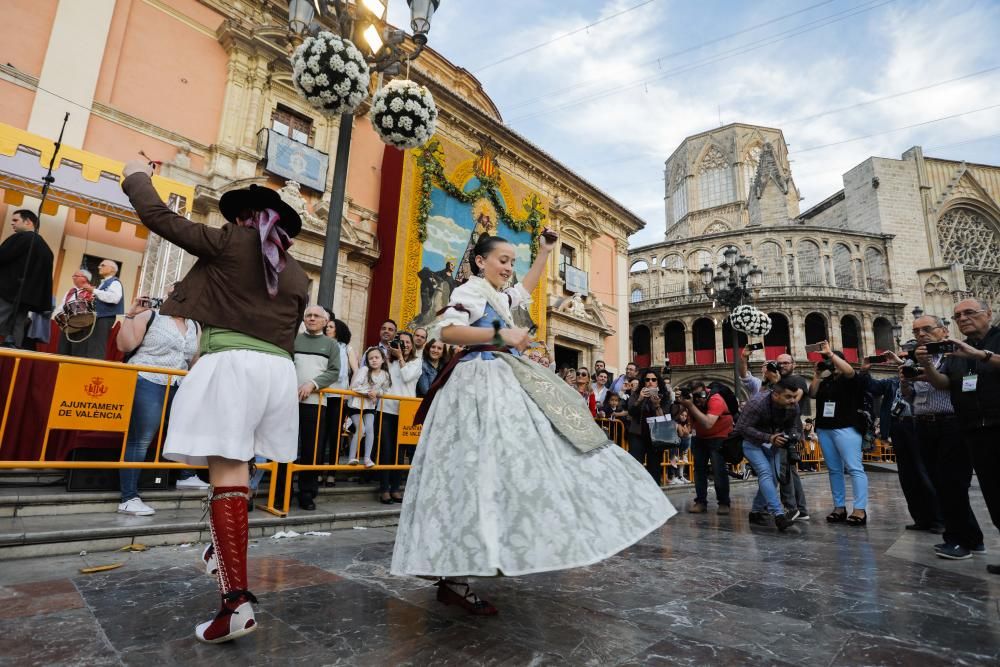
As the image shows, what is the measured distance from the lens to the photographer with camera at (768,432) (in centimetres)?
537

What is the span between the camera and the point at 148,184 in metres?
2.17

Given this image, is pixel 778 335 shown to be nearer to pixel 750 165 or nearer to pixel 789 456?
pixel 750 165

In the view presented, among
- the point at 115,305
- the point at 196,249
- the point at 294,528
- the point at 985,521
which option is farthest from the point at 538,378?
the point at 985,521

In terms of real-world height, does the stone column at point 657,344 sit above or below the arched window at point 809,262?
below

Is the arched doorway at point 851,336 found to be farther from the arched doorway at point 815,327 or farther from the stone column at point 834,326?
the arched doorway at point 815,327

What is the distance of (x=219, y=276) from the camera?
7.27 feet

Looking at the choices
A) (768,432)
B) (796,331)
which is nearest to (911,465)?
(768,432)

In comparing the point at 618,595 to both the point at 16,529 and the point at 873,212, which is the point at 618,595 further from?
the point at 873,212

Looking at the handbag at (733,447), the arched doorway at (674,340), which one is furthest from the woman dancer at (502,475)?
the arched doorway at (674,340)

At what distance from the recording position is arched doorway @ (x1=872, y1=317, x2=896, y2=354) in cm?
3291

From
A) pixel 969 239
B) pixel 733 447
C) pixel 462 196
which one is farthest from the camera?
pixel 969 239

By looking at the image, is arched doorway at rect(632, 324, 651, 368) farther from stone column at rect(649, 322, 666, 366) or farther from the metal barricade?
the metal barricade

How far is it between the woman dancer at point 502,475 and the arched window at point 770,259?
36.7 metres

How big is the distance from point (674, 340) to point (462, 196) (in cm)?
2500
